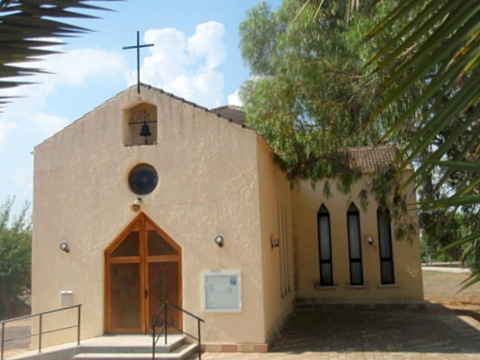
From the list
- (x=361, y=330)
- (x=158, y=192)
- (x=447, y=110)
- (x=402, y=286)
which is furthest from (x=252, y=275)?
(x=447, y=110)

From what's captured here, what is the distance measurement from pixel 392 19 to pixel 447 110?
279 millimetres

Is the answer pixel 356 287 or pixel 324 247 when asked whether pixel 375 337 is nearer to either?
pixel 356 287

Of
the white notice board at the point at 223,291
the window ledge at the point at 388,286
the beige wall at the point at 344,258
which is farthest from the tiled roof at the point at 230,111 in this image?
the white notice board at the point at 223,291

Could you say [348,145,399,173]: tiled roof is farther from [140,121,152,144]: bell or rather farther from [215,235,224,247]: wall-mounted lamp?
[140,121,152,144]: bell

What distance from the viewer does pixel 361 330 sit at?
1448 centimetres

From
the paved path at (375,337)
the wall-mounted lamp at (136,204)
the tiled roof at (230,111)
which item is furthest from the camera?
the tiled roof at (230,111)

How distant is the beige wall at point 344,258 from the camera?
1903 centimetres

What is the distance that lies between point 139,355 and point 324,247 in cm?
1087

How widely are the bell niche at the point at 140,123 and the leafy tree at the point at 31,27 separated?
481 inches

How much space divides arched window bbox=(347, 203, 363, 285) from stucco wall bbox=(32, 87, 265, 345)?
8.83m

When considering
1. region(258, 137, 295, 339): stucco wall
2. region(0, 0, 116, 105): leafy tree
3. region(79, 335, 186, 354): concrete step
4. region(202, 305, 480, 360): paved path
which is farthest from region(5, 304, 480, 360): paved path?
region(0, 0, 116, 105): leafy tree

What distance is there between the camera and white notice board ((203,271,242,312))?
11867mm

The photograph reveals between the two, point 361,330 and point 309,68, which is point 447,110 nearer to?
point 309,68

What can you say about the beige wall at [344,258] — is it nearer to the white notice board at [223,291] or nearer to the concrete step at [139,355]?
the white notice board at [223,291]
